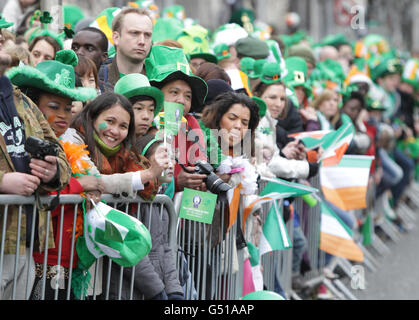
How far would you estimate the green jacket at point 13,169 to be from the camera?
3934 mm

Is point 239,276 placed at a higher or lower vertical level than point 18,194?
lower

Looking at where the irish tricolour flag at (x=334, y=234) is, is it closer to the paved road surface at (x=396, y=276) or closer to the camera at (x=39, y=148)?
the paved road surface at (x=396, y=276)

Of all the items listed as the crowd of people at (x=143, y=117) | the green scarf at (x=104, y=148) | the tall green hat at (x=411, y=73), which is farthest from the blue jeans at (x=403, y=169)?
the green scarf at (x=104, y=148)

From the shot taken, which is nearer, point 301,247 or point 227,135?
point 227,135

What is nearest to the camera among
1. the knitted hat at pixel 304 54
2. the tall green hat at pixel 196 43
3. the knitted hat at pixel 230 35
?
the tall green hat at pixel 196 43

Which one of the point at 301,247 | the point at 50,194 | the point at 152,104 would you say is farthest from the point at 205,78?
the point at 50,194

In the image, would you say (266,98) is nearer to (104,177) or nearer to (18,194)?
(104,177)

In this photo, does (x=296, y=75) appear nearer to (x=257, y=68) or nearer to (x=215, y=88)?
(x=257, y=68)

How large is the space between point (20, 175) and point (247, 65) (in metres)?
4.31

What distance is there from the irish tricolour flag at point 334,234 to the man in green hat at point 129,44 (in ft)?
7.72

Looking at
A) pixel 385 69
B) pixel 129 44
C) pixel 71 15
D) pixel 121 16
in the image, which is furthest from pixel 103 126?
pixel 385 69

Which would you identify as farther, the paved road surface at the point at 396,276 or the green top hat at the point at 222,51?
the paved road surface at the point at 396,276

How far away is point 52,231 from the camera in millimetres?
4137

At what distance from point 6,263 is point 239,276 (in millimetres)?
2376
